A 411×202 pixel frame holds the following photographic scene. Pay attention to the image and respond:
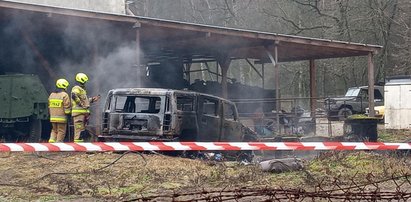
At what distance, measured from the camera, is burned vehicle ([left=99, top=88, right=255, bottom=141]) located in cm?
1141

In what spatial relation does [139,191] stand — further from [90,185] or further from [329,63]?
[329,63]

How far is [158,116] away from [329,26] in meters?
26.0

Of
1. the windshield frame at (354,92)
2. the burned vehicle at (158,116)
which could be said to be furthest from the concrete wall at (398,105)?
the burned vehicle at (158,116)

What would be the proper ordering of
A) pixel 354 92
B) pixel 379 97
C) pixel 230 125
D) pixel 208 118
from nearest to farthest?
pixel 208 118 < pixel 230 125 < pixel 354 92 < pixel 379 97

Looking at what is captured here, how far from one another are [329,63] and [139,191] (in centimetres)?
3056

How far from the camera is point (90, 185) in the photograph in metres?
8.35

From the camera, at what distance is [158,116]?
37.6 ft

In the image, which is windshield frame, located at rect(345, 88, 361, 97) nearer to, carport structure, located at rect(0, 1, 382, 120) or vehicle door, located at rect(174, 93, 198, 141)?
carport structure, located at rect(0, 1, 382, 120)

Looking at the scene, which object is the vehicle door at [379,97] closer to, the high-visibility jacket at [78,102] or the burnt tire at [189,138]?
the high-visibility jacket at [78,102]

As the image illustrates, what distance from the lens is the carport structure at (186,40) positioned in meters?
15.7

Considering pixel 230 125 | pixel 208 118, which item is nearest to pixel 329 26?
pixel 230 125

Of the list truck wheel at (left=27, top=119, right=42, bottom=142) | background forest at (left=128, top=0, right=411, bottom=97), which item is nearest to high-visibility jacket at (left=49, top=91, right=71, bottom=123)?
truck wheel at (left=27, top=119, right=42, bottom=142)

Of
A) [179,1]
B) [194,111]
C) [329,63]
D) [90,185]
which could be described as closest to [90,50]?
[194,111]

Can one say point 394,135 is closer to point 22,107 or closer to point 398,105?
point 398,105
